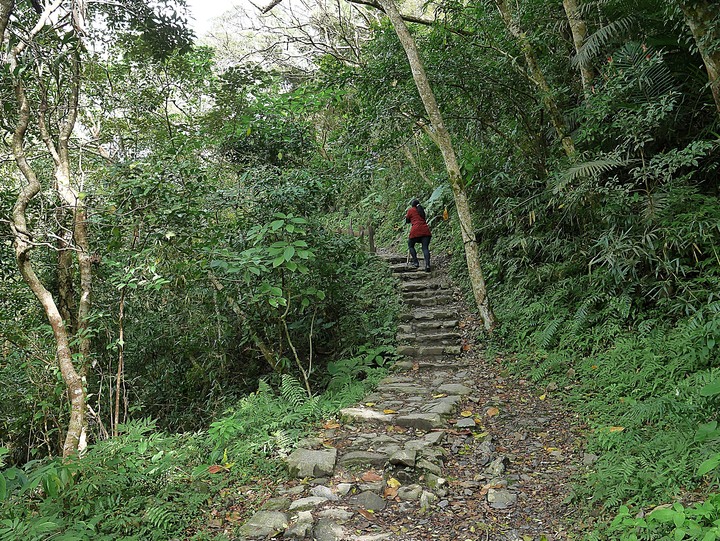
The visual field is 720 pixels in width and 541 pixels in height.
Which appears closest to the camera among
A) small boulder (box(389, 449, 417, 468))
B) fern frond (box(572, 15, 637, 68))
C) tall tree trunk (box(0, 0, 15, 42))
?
tall tree trunk (box(0, 0, 15, 42))

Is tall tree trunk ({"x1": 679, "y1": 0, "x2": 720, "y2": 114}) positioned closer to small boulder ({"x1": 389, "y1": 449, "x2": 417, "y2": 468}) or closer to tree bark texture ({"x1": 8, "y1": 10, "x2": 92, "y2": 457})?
small boulder ({"x1": 389, "y1": 449, "x2": 417, "y2": 468})

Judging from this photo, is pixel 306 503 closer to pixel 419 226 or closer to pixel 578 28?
pixel 578 28

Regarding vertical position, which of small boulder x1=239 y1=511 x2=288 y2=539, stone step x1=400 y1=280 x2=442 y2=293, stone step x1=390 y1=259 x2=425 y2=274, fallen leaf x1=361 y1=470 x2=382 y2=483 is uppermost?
stone step x1=390 y1=259 x2=425 y2=274

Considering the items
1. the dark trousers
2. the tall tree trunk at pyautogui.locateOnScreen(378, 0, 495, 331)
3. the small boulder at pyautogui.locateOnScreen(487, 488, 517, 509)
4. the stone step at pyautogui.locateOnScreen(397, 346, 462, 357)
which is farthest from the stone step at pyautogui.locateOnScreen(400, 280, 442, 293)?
the small boulder at pyautogui.locateOnScreen(487, 488, 517, 509)

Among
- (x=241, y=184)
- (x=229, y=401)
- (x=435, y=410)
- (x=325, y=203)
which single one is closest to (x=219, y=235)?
(x=241, y=184)

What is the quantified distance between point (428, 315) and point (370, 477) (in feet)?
15.3

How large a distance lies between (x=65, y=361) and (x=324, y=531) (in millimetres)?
3156

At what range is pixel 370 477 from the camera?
4.15 metres

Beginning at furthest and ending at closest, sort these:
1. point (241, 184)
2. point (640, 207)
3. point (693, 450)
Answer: point (241, 184) → point (640, 207) → point (693, 450)

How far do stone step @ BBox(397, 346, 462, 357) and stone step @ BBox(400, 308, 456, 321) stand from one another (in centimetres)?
95

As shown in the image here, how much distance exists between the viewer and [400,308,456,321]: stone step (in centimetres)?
850

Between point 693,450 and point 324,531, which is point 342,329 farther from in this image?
point 693,450

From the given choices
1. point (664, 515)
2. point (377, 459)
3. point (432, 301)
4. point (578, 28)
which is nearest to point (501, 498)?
point (377, 459)

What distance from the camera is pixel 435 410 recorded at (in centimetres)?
538
